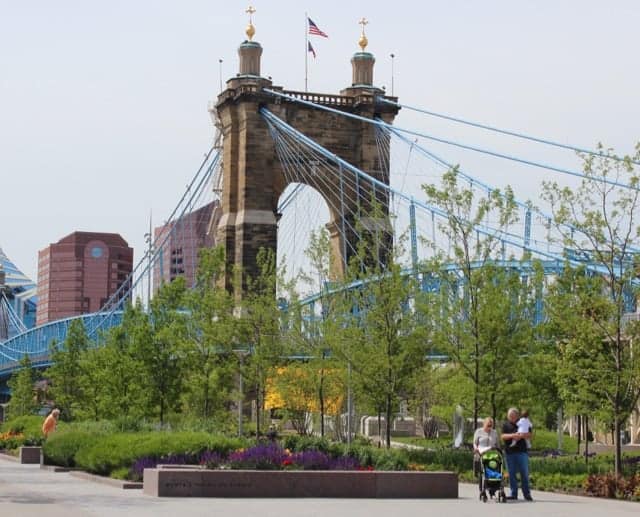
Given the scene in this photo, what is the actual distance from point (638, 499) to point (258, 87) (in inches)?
2150

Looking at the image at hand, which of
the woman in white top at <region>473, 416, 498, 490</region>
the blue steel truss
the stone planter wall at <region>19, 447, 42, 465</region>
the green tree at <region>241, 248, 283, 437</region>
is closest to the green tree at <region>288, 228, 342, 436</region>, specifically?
the green tree at <region>241, 248, 283, 437</region>

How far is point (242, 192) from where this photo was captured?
77188mm

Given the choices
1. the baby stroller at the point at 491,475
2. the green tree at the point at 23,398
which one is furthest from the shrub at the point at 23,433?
the green tree at the point at 23,398

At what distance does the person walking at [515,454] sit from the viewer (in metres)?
25.4

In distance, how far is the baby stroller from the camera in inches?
976

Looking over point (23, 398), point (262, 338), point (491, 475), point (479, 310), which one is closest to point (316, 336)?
point (262, 338)

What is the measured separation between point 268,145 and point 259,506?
56.5 meters

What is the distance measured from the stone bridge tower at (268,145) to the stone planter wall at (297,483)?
48.6 m

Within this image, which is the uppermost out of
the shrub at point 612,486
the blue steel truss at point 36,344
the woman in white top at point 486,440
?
the blue steel truss at point 36,344

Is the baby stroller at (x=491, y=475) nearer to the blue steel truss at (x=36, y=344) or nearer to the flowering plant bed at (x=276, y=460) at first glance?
the flowering plant bed at (x=276, y=460)

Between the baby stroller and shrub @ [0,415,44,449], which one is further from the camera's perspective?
shrub @ [0,415,44,449]

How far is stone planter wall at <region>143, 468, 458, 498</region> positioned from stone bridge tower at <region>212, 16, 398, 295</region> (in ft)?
159

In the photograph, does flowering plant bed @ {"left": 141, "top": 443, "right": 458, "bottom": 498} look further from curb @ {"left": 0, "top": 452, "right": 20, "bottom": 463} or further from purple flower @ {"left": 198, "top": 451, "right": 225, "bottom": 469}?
curb @ {"left": 0, "top": 452, "right": 20, "bottom": 463}

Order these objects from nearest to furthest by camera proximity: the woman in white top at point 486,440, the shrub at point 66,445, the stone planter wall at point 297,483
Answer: the stone planter wall at point 297,483 < the woman in white top at point 486,440 < the shrub at point 66,445
